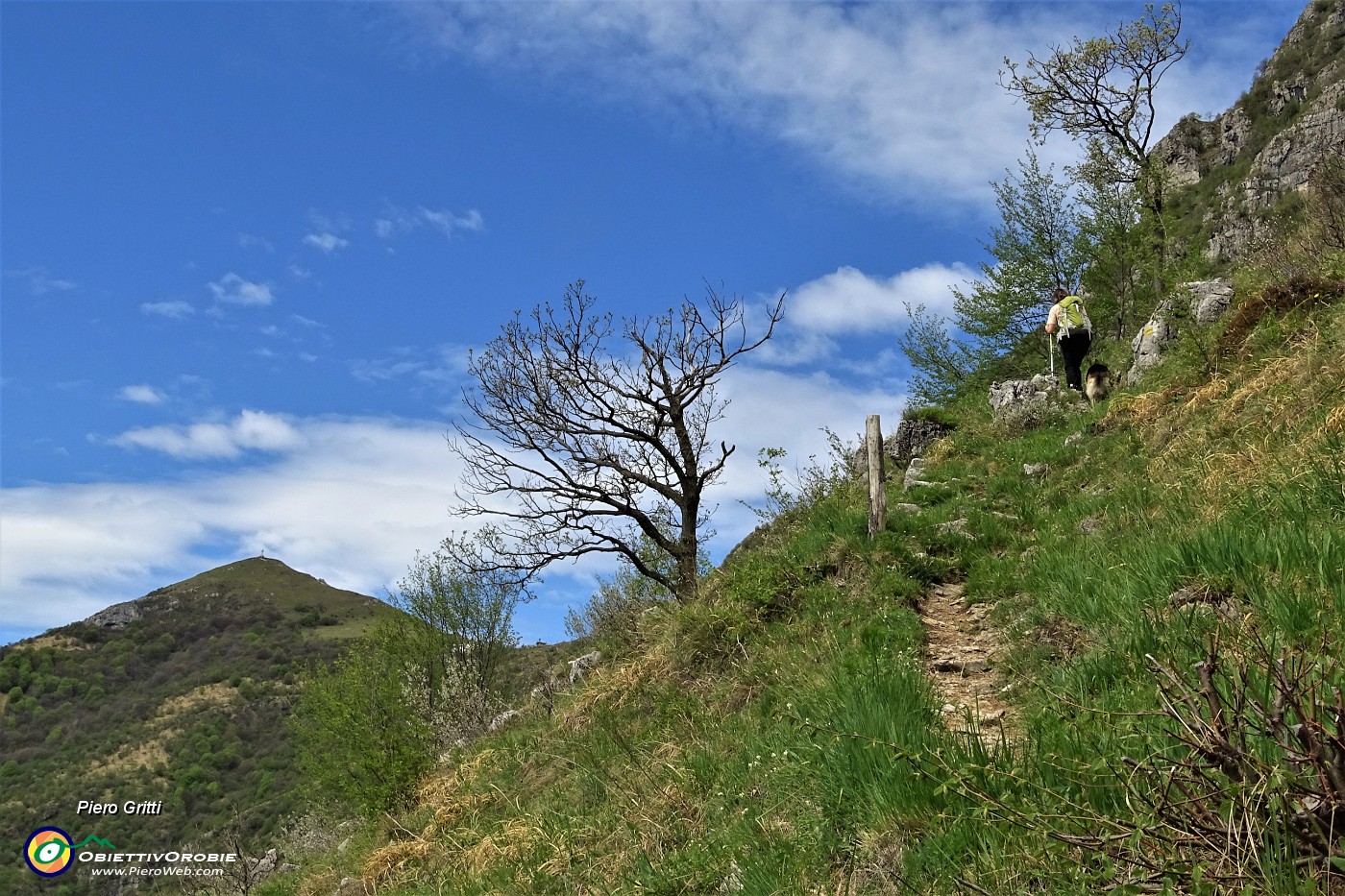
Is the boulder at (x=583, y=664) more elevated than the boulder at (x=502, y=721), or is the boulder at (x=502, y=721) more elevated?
the boulder at (x=583, y=664)

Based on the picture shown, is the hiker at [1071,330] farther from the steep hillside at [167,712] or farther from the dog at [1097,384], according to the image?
the steep hillside at [167,712]

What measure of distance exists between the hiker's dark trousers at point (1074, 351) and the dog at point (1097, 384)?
101 centimetres

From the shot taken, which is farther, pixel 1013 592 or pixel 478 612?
pixel 478 612

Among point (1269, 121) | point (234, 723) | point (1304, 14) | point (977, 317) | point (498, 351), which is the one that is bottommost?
point (234, 723)

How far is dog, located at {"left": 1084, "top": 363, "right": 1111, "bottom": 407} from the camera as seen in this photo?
1647cm

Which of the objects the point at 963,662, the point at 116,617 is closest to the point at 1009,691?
the point at 963,662

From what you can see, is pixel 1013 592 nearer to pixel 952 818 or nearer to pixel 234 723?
pixel 952 818

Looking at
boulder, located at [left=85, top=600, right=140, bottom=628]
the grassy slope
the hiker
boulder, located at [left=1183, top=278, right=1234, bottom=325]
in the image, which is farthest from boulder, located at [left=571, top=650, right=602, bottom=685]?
boulder, located at [left=85, top=600, right=140, bottom=628]

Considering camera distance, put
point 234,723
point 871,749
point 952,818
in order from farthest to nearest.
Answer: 1. point 234,723
2. point 871,749
3. point 952,818

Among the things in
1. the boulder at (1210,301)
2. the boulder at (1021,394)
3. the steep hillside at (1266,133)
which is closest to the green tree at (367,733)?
the boulder at (1021,394)

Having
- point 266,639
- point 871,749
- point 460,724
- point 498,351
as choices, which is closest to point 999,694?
point 871,749

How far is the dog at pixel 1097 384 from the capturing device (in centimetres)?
1647

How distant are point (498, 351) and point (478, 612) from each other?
18501mm

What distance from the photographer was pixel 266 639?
106 meters
